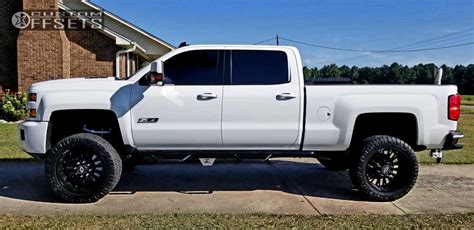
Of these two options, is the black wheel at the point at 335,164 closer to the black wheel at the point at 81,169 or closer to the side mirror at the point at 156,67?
the side mirror at the point at 156,67

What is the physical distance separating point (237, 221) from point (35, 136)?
9.14 feet

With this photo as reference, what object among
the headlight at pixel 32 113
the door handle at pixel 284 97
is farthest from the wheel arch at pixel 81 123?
the door handle at pixel 284 97

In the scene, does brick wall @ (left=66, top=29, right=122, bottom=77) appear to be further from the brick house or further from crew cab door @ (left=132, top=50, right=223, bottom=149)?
crew cab door @ (left=132, top=50, right=223, bottom=149)

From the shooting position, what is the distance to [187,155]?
5.69 m

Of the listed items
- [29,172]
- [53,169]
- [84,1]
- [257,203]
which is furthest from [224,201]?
[84,1]

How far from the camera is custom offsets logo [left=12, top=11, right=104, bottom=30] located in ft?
49.6

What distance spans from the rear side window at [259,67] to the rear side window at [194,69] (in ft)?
0.81

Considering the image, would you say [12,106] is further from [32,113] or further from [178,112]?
[178,112]

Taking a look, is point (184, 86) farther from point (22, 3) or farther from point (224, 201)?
point (22, 3)

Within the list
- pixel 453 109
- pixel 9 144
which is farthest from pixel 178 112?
pixel 9 144

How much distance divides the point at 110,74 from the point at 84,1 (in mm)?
2729

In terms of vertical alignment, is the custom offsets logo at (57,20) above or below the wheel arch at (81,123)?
above

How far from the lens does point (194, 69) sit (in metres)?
5.73

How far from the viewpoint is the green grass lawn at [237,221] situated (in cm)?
455
